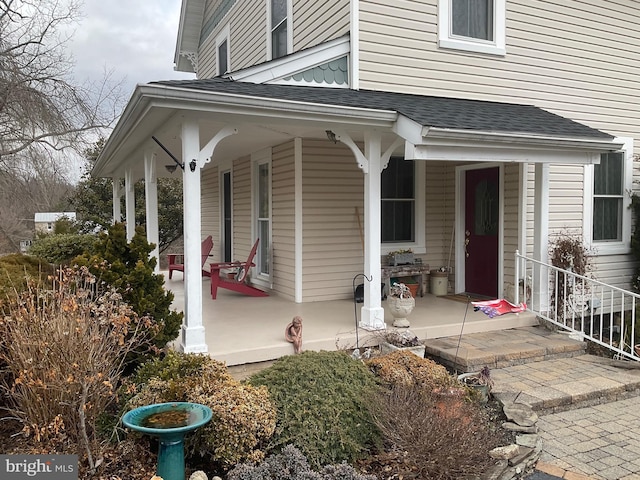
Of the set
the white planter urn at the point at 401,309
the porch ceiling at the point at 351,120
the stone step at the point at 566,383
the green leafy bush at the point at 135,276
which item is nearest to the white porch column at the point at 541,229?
the porch ceiling at the point at 351,120

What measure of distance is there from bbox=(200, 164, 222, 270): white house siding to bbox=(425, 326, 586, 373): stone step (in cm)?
680

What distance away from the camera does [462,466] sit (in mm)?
3264

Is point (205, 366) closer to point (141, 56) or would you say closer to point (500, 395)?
point (500, 395)

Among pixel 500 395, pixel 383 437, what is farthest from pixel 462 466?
pixel 500 395

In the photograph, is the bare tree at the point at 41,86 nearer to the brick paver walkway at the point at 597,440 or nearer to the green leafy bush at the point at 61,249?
the green leafy bush at the point at 61,249

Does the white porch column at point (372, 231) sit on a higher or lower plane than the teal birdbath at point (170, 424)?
higher

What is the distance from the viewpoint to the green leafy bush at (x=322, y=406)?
11.3 ft

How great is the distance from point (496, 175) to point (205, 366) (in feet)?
18.9

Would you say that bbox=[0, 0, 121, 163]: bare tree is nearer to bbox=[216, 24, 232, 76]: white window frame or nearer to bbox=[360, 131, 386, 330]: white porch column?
bbox=[216, 24, 232, 76]: white window frame

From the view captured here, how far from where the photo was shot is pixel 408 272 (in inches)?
312

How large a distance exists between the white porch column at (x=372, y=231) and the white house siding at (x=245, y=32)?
470cm

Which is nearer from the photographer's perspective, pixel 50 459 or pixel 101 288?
pixel 50 459

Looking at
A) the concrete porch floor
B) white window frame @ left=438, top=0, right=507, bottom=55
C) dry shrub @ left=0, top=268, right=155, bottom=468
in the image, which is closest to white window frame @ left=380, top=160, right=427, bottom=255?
the concrete porch floor

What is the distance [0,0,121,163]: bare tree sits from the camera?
13570mm
